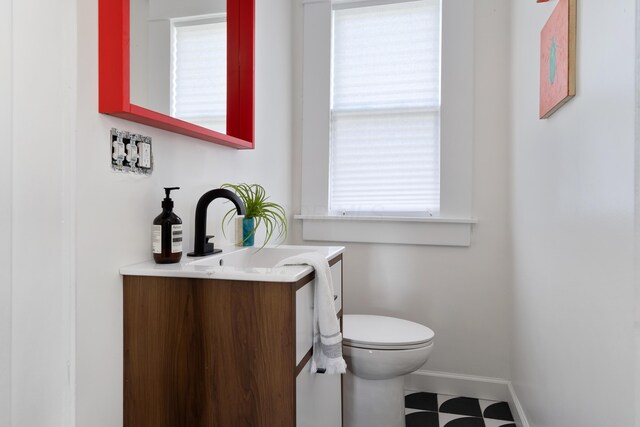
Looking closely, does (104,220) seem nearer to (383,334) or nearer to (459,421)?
(383,334)

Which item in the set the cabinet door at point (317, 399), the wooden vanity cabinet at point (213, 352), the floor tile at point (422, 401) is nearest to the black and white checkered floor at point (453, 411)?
the floor tile at point (422, 401)

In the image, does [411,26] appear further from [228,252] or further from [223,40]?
[228,252]

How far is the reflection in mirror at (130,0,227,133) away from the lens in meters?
1.20

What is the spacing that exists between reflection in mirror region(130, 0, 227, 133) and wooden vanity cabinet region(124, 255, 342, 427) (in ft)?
1.79

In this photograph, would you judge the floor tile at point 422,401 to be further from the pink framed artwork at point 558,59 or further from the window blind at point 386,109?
the pink framed artwork at point 558,59

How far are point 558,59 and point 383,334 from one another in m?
1.20

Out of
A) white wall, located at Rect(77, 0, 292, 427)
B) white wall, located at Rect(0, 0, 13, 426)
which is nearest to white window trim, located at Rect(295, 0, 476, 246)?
white wall, located at Rect(77, 0, 292, 427)

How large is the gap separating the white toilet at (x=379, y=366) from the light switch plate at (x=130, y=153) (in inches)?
41.4

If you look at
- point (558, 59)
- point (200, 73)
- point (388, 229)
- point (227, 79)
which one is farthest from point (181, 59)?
point (388, 229)

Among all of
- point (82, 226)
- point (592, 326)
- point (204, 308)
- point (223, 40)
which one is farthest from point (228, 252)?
point (592, 326)

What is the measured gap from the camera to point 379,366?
68.7 inches

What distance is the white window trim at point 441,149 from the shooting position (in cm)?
227

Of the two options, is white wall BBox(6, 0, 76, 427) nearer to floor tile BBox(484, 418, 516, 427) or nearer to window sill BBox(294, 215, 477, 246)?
window sill BBox(294, 215, 477, 246)

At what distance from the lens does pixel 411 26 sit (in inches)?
92.5
